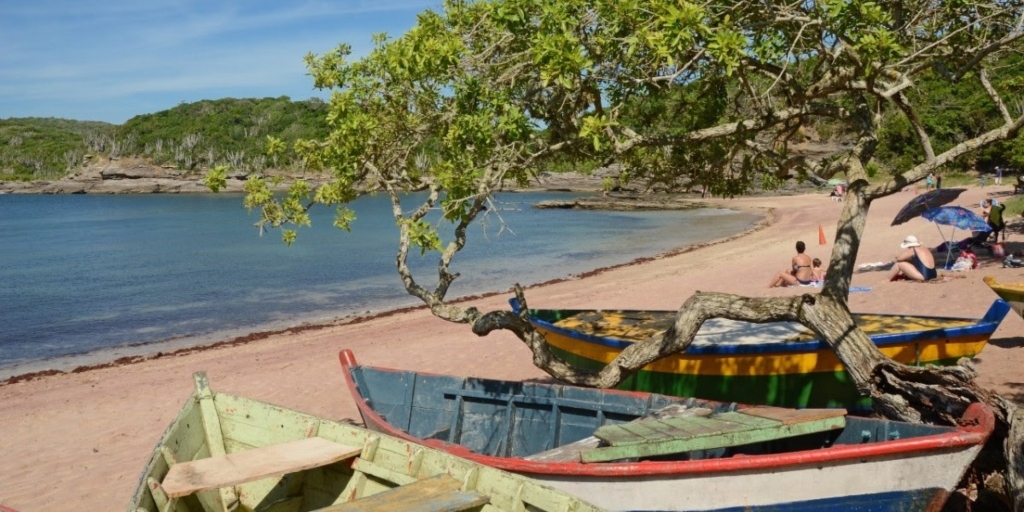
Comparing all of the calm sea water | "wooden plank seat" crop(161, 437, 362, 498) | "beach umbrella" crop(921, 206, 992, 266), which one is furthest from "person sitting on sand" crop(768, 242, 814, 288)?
"wooden plank seat" crop(161, 437, 362, 498)

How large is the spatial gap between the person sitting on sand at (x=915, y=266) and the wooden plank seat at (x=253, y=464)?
13.9 metres

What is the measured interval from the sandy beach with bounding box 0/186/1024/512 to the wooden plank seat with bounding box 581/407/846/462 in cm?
447

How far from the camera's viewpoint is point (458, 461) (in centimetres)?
598

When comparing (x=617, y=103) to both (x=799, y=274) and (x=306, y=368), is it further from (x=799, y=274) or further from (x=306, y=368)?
(x=799, y=274)

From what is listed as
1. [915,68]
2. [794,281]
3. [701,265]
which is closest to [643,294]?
[794,281]

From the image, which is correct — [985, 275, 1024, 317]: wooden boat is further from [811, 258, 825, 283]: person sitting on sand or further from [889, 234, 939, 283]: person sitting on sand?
[811, 258, 825, 283]: person sitting on sand

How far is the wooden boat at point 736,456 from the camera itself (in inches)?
229

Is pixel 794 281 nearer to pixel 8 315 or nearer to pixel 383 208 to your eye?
pixel 8 315

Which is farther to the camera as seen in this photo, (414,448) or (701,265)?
(701,265)

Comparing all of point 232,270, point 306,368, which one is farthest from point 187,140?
point 306,368

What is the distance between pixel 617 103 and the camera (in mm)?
8695

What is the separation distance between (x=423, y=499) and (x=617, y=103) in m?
4.67

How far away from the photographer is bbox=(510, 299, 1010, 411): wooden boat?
906cm

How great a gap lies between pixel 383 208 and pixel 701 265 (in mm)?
61270
